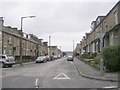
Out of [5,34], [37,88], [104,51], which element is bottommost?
[37,88]

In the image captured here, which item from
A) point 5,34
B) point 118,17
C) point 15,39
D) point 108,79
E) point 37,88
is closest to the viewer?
point 37,88

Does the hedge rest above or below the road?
above

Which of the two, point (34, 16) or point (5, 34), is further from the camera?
point (5, 34)

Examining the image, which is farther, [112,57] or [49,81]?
[112,57]

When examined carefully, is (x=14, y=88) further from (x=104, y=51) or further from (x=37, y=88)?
(x=104, y=51)

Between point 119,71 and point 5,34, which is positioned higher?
point 5,34

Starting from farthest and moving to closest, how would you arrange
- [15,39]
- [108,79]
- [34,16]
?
[15,39]
[34,16]
[108,79]

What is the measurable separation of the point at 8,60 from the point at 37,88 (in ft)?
80.3

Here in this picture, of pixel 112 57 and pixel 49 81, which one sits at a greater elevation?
pixel 112 57

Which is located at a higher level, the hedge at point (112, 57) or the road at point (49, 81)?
the hedge at point (112, 57)

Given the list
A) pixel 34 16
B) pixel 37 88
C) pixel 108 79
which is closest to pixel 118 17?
pixel 34 16

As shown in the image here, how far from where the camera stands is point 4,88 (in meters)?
13.1

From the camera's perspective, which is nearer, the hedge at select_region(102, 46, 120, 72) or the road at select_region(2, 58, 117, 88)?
the road at select_region(2, 58, 117, 88)

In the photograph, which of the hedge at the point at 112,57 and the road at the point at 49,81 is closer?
the road at the point at 49,81
